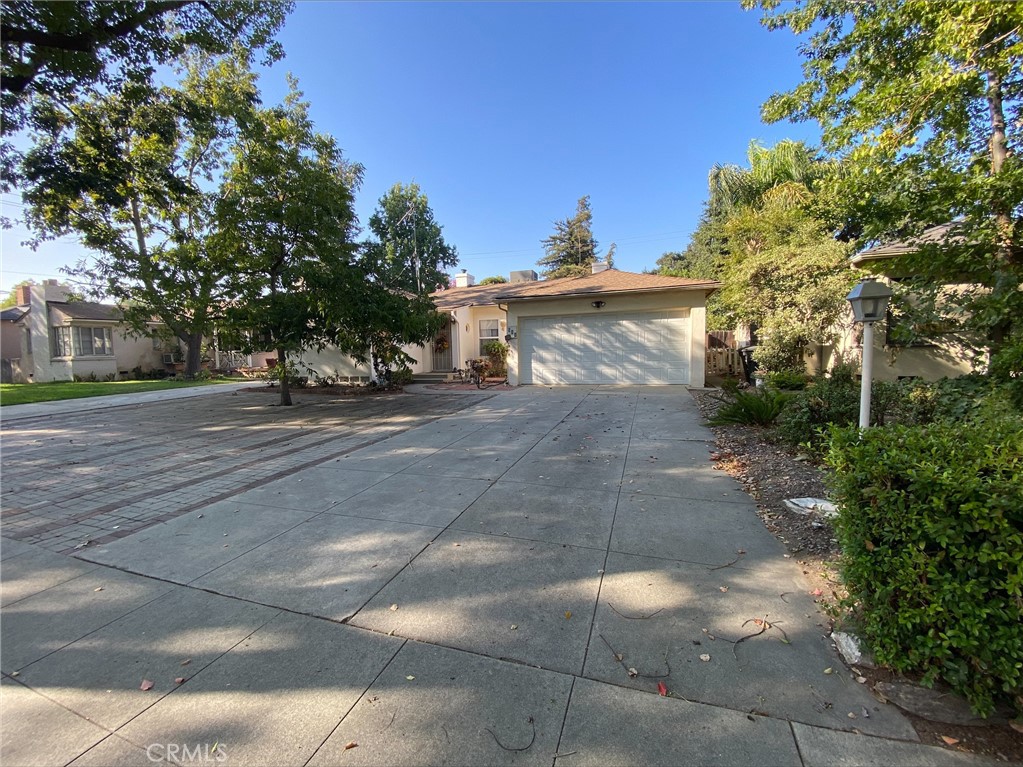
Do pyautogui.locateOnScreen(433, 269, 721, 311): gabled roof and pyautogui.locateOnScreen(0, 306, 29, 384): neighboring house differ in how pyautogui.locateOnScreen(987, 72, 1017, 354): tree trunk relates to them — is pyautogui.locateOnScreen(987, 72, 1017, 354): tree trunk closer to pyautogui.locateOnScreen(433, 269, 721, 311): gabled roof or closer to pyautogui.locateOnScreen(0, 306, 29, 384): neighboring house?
pyautogui.locateOnScreen(433, 269, 721, 311): gabled roof

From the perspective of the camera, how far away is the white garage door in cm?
1320

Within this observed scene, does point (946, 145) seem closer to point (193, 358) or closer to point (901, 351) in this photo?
point (901, 351)

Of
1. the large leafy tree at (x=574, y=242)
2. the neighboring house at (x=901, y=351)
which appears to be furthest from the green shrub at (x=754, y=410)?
the large leafy tree at (x=574, y=242)

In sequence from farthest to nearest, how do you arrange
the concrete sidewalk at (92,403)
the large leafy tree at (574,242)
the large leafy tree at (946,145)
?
the large leafy tree at (574,242) → the concrete sidewalk at (92,403) → the large leafy tree at (946,145)

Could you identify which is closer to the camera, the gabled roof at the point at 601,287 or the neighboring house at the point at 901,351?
the neighboring house at the point at 901,351

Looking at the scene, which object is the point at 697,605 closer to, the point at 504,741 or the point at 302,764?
the point at 504,741

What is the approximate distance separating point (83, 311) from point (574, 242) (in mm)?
33177

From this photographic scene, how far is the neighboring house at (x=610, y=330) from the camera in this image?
12.9 metres

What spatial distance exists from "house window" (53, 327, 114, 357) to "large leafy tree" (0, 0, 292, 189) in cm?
1826

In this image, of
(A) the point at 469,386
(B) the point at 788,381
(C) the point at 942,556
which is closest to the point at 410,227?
(A) the point at 469,386

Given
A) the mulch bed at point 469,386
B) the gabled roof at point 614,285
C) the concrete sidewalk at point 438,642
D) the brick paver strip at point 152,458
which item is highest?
the gabled roof at point 614,285

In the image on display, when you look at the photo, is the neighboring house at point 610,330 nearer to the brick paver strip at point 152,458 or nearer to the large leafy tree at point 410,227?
the brick paver strip at point 152,458

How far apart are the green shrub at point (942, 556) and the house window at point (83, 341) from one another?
31.5 metres

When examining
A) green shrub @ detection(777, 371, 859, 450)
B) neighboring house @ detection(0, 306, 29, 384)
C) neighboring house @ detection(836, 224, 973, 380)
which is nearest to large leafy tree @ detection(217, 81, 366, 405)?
green shrub @ detection(777, 371, 859, 450)
